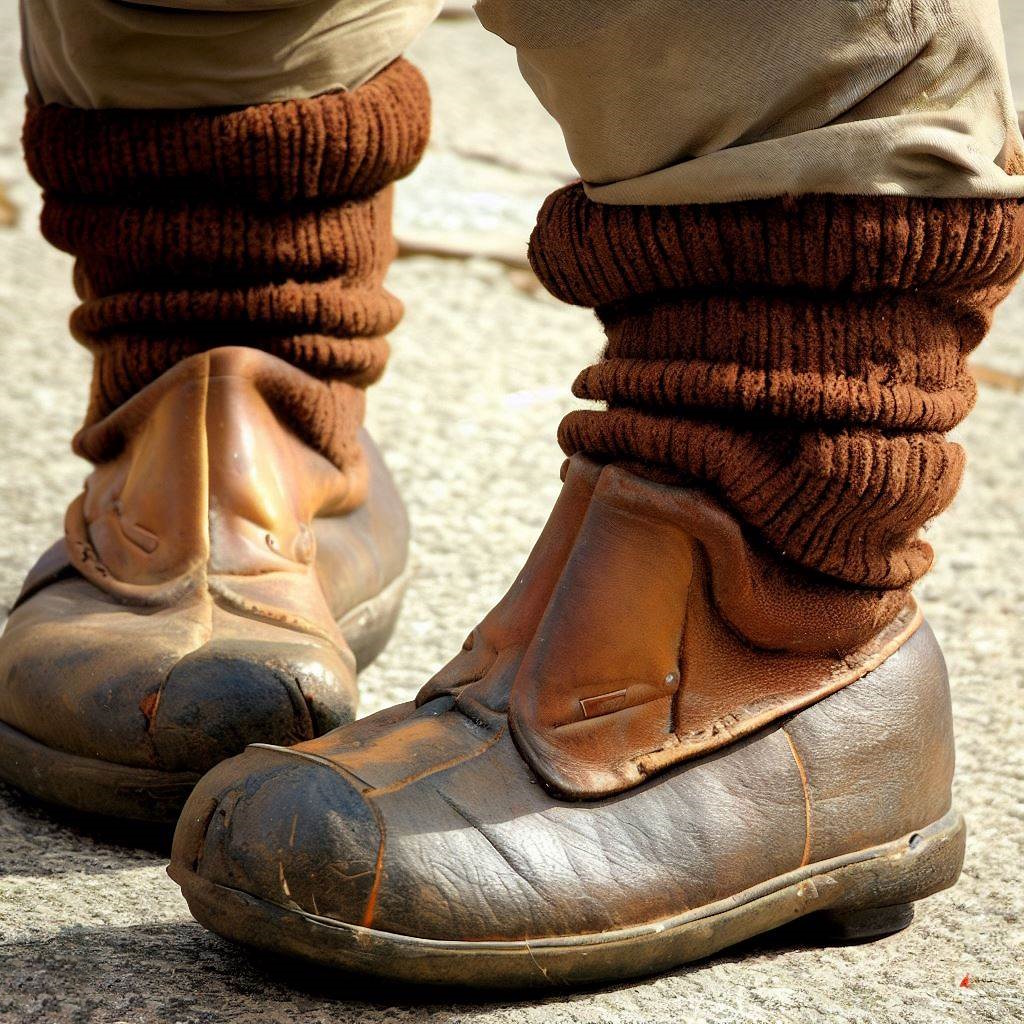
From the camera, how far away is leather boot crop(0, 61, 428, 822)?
3.61 feet

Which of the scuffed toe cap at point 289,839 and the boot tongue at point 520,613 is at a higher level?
the boot tongue at point 520,613

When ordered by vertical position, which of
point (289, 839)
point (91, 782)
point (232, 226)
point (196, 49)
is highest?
point (196, 49)

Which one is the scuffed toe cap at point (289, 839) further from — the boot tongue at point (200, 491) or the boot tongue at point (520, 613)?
the boot tongue at point (200, 491)

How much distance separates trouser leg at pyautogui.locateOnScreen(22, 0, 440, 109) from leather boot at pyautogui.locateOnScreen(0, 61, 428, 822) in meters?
0.03

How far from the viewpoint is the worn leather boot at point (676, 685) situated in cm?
88

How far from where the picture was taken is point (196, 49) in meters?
1.28

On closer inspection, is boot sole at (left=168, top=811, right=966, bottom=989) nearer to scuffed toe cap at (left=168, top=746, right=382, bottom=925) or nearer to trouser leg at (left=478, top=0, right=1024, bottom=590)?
scuffed toe cap at (left=168, top=746, right=382, bottom=925)

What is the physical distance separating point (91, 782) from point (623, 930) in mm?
447

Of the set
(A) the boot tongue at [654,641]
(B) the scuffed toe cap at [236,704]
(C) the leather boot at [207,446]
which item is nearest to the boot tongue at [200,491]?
(C) the leather boot at [207,446]

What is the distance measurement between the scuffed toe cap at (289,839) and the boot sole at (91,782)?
188 millimetres

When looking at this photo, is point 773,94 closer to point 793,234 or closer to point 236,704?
point 793,234

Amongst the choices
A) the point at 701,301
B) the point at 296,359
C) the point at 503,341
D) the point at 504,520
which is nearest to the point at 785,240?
the point at 701,301

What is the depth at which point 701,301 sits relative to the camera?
0.95 meters

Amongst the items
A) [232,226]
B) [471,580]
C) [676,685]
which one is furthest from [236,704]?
[471,580]
